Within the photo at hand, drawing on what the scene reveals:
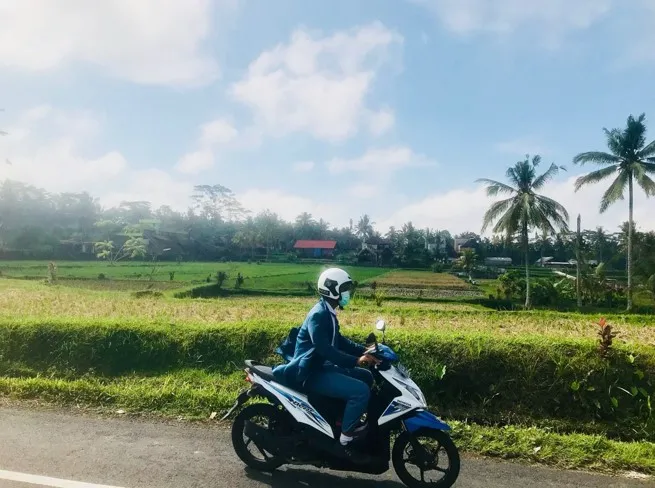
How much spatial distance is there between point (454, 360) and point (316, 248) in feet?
113

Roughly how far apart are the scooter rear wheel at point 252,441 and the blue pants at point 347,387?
489mm

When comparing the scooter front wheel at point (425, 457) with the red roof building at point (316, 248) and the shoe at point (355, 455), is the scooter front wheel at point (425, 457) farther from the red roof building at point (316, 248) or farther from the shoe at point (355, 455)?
the red roof building at point (316, 248)

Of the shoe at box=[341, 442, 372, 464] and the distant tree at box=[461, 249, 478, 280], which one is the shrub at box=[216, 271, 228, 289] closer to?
the distant tree at box=[461, 249, 478, 280]

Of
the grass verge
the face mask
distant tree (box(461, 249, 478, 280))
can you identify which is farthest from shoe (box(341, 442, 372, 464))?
distant tree (box(461, 249, 478, 280))

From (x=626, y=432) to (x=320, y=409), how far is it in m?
4.35

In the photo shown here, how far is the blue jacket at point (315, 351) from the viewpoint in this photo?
3.99 meters

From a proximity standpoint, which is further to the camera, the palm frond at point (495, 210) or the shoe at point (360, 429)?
the palm frond at point (495, 210)

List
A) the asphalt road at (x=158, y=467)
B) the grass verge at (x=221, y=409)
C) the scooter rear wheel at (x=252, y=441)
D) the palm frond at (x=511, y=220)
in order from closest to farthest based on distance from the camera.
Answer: the asphalt road at (x=158, y=467)
the scooter rear wheel at (x=252, y=441)
the grass verge at (x=221, y=409)
the palm frond at (x=511, y=220)

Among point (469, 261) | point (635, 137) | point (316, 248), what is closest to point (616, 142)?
point (635, 137)

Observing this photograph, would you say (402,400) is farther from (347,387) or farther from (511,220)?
(511,220)

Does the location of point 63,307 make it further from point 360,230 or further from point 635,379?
point 360,230

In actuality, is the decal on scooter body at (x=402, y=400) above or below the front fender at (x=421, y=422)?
above

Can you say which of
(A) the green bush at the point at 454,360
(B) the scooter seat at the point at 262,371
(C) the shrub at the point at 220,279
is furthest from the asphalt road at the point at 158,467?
(C) the shrub at the point at 220,279

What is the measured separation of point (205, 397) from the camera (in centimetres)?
596
